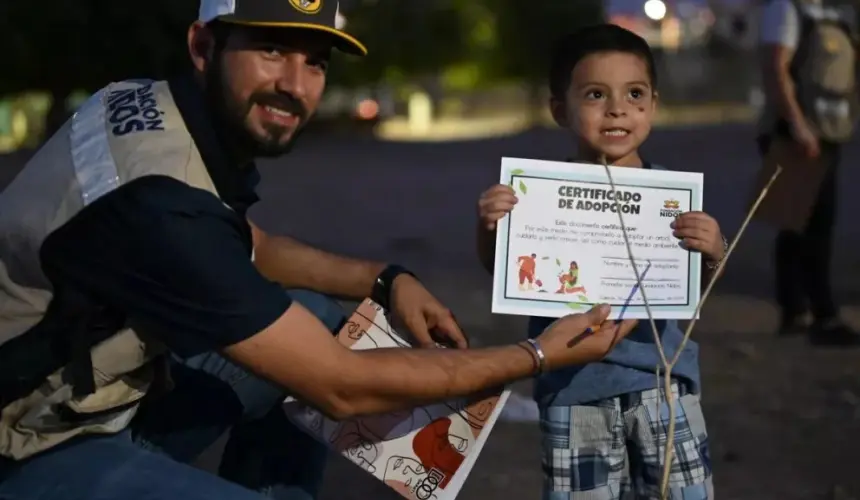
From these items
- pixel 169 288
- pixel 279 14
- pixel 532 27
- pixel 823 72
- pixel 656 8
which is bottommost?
pixel 169 288

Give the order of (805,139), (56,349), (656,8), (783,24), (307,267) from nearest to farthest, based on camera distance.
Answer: (56,349)
(307,267)
(656,8)
(805,139)
(783,24)

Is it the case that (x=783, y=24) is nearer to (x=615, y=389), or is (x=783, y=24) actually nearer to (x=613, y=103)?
(x=613, y=103)

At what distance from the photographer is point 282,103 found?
2.81 meters

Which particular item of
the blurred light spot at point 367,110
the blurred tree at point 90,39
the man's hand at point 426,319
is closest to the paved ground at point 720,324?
the man's hand at point 426,319

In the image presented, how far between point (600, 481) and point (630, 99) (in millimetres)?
970

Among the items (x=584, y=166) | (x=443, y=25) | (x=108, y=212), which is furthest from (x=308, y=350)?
(x=443, y=25)

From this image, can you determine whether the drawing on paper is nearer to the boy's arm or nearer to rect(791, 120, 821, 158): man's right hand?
the boy's arm

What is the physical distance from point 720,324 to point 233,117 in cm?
458

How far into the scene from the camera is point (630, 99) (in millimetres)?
3141

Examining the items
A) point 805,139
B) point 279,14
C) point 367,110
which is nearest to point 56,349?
point 279,14

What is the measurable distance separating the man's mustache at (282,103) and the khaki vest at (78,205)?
183 mm

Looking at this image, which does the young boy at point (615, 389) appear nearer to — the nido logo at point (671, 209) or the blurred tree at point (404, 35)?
the nido logo at point (671, 209)

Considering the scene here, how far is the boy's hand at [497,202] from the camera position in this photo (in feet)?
9.64

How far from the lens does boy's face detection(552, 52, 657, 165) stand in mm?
3119
